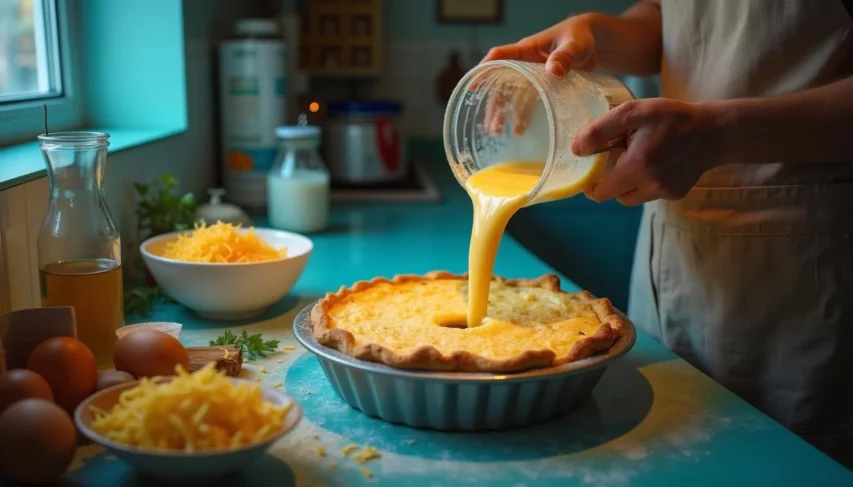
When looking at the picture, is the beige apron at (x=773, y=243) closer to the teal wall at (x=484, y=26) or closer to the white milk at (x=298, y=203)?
→ the white milk at (x=298, y=203)

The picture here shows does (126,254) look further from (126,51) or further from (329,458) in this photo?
(329,458)

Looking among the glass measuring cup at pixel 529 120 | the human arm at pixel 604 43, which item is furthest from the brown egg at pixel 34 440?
the human arm at pixel 604 43

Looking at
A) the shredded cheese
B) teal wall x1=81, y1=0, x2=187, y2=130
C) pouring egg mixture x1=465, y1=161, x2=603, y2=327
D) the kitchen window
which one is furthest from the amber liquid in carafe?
teal wall x1=81, y1=0, x2=187, y2=130

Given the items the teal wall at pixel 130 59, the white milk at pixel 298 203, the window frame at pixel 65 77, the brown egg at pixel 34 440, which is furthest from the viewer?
the white milk at pixel 298 203

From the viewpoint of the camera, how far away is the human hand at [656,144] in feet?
3.84

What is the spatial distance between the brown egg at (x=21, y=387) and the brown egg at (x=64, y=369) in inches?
1.3

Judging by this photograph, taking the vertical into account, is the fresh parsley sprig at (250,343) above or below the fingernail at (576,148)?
below

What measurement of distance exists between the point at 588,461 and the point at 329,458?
0.91 feet

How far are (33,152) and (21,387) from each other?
0.69 metres

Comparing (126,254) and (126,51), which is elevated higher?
(126,51)

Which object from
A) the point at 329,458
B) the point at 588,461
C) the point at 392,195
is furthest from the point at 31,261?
the point at 392,195

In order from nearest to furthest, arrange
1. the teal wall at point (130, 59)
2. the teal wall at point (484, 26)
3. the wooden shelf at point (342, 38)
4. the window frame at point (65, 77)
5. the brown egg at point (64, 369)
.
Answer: the brown egg at point (64, 369), the window frame at point (65, 77), the teal wall at point (130, 59), the wooden shelf at point (342, 38), the teal wall at point (484, 26)

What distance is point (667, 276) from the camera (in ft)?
5.21

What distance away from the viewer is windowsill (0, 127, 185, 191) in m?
1.16
